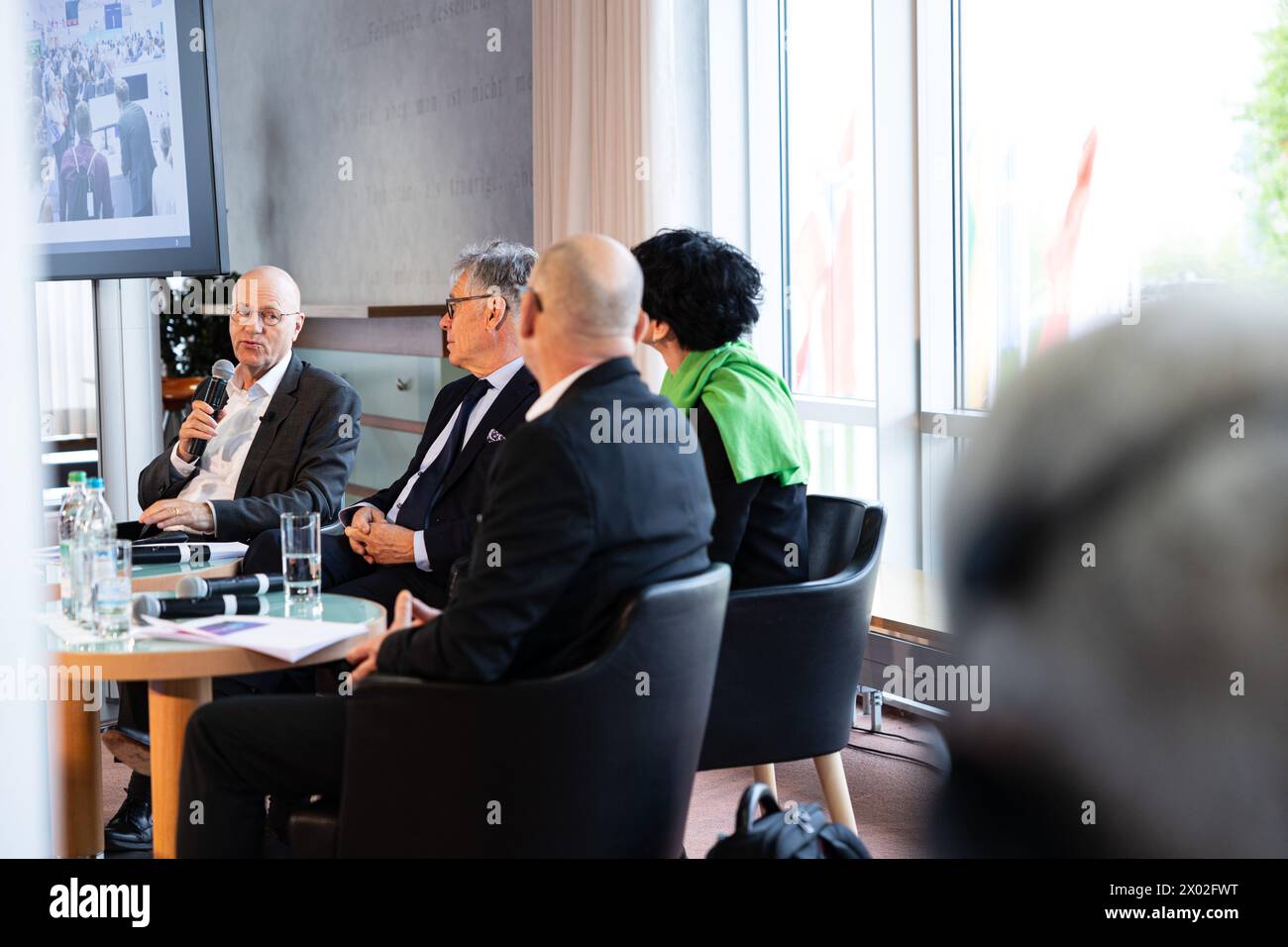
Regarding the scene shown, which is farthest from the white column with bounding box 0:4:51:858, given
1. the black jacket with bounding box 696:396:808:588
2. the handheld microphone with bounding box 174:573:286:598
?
the black jacket with bounding box 696:396:808:588

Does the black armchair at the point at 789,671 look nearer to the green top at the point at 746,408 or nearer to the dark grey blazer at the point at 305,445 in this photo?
the green top at the point at 746,408

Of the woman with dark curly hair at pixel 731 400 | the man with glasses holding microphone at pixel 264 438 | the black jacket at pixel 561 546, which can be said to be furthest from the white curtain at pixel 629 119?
the black jacket at pixel 561 546

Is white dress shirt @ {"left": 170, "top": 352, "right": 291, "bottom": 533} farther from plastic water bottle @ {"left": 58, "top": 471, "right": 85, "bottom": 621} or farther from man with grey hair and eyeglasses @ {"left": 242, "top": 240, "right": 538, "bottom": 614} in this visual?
plastic water bottle @ {"left": 58, "top": 471, "right": 85, "bottom": 621}

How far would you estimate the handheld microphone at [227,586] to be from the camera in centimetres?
262

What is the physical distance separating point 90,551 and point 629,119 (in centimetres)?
305

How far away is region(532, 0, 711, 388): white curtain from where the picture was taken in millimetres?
4855

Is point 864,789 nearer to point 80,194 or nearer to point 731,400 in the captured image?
point 731,400

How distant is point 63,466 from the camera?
5.24 meters

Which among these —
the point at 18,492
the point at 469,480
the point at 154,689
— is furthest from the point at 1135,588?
the point at 469,480

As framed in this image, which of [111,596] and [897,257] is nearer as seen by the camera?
[111,596]

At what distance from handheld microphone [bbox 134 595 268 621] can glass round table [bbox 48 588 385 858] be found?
60 millimetres

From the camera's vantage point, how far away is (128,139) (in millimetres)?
4285
